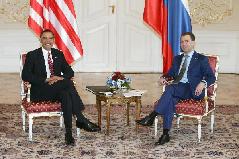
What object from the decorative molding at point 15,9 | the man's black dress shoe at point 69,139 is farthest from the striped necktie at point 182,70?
the decorative molding at point 15,9

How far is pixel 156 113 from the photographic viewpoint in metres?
5.45

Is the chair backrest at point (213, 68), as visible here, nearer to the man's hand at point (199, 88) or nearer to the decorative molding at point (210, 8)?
the man's hand at point (199, 88)

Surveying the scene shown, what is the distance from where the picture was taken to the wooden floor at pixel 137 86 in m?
7.94

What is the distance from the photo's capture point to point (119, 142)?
5359mm

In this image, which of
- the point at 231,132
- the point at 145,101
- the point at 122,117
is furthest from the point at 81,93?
the point at 231,132

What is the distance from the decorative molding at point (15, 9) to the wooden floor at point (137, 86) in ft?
4.07

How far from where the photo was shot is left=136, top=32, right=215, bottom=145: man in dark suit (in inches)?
211

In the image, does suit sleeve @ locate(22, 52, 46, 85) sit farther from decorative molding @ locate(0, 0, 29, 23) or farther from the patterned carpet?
decorative molding @ locate(0, 0, 29, 23)

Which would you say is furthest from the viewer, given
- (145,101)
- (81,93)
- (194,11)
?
(194,11)

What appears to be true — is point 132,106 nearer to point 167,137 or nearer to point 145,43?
point 167,137

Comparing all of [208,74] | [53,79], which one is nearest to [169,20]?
[208,74]

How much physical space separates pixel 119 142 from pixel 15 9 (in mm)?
5902

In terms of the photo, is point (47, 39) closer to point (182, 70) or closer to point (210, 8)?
point (182, 70)

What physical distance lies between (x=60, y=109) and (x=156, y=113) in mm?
1058
